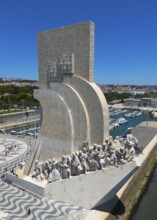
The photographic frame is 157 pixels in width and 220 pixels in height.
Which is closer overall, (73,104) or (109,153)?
(109,153)

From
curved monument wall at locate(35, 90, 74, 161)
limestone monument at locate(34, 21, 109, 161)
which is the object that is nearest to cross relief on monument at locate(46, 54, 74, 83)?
limestone monument at locate(34, 21, 109, 161)

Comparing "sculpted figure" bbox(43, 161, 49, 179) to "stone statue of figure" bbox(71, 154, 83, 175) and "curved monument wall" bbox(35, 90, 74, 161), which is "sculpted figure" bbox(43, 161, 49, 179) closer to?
"curved monument wall" bbox(35, 90, 74, 161)

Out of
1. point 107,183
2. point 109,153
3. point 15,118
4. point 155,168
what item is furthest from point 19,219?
point 15,118

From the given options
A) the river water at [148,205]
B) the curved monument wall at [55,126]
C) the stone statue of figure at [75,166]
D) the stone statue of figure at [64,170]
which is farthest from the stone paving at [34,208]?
the river water at [148,205]

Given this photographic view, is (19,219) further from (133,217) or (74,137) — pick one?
(133,217)

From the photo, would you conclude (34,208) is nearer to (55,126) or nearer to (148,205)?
(55,126)

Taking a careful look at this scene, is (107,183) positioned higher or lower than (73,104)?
lower

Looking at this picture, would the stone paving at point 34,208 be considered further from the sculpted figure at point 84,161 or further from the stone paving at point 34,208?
the sculpted figure at point 84,161
